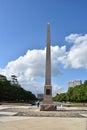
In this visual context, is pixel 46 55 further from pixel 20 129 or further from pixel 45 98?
pixel 20 129

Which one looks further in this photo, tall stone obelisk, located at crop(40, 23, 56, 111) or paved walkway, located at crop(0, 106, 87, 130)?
tall stone obelisk, located at crop(40, 23, 56, 111)

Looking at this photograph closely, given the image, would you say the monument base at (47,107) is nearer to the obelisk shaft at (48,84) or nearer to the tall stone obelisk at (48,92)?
the tall stone obelisk at (48,92)

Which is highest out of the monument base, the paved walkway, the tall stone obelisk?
the tall stone obelisk

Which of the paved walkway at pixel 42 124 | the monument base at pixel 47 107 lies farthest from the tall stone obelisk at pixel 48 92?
the paved walkway at pixel 42 124

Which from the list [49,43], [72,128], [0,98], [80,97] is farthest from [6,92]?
[72,128]

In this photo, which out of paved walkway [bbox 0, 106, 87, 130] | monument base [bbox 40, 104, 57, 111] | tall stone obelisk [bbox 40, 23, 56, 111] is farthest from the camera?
tall stone obelisk [bbox 40, 23, 56, 111]

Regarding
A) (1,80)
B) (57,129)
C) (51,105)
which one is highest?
(1,80)

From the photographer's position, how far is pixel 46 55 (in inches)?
1399

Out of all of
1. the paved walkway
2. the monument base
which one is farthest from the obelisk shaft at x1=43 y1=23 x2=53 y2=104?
the paved walkway

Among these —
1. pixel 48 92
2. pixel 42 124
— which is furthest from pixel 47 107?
pixel 42 124

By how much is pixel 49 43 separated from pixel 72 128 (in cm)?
2105

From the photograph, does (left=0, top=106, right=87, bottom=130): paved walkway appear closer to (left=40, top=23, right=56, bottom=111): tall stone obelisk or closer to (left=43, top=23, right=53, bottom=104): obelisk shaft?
(left=40, top=23, right=56, bottom=111): tall stone obelisk

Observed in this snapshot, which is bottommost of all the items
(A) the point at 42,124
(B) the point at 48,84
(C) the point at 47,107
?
(A) the point at 42,124

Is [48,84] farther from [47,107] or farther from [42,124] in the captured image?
[42,124]
